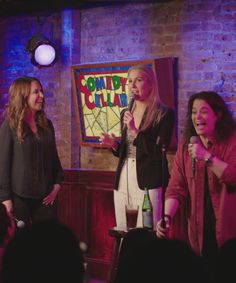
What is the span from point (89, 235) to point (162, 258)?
4441 mm

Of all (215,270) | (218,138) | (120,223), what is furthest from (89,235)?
(215,270)

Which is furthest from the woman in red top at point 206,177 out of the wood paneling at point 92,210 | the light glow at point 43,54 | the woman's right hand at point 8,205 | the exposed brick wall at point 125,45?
the light glow at point 43,54

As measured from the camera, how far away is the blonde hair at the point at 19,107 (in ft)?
14.9

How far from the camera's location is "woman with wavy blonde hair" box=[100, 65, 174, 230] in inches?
185

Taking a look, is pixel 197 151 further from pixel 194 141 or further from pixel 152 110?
pixel 152 110

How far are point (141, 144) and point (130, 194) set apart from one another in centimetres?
44

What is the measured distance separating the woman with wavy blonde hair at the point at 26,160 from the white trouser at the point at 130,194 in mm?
540

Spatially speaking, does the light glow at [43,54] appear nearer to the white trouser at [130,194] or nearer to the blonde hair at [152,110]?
the blonde hair at [152,110]

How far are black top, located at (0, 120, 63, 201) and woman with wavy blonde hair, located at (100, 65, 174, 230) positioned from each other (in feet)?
1.91

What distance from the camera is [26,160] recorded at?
4.54 meters

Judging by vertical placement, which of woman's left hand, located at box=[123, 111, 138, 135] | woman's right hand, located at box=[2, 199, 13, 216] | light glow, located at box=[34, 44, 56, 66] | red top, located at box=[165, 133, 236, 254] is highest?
light glow, located at box=[34, 44, 56, 66]

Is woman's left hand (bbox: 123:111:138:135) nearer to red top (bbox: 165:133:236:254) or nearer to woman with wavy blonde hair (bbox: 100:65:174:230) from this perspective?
woman with wavy blonde hair (bbox: 100:65:174:230)

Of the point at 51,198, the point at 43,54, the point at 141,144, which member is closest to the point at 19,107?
the point at 51,198

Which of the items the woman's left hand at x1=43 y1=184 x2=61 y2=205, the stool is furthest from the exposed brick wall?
the woman's left hand at x1=43 y1=184 x2=61 y2=205
